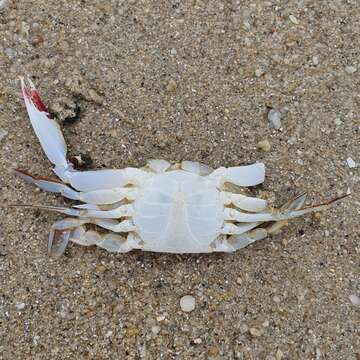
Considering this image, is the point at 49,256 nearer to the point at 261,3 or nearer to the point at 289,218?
the point at 289,218

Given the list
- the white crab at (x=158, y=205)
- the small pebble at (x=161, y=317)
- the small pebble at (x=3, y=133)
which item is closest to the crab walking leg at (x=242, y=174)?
the white crab at (x=158, y=205)

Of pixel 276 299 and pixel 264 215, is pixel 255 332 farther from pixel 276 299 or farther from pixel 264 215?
pixel 264 215

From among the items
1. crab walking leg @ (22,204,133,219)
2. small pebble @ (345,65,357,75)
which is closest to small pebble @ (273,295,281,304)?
crab walking leg @ (22,204,133,219)

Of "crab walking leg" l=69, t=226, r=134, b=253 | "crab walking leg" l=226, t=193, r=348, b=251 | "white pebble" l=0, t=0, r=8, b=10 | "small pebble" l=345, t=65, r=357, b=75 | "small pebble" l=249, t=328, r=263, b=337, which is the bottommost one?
"small pebble" l=249, t=328, r=263, b=337

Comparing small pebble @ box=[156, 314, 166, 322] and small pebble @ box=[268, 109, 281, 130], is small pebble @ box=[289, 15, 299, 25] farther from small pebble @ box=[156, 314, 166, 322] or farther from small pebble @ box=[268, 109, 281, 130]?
small pebble @ box=[156, 314, 166, 322]

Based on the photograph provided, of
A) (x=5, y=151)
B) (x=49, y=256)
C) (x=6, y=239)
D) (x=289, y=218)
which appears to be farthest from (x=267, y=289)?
(x=5, y=151)

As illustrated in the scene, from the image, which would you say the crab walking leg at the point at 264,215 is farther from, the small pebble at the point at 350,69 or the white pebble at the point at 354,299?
the small pebble at the point at 350,69

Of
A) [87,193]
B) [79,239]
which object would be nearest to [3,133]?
[87,193]

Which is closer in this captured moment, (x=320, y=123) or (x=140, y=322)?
(x=140, y=322)
